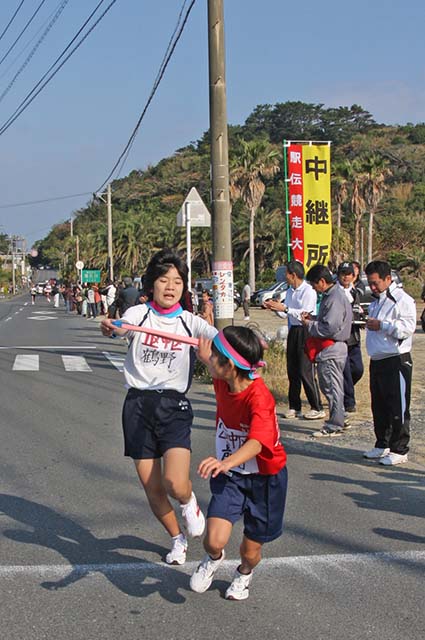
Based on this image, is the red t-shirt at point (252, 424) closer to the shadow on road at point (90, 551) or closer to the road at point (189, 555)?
the road at point (189, 555)

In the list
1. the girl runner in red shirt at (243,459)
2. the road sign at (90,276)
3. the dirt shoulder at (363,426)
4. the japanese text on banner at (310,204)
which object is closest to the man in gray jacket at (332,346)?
the dirt shoulder at (363,426)

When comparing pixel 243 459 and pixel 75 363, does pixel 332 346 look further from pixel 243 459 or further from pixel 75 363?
pixel 75 363

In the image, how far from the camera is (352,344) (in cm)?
1011

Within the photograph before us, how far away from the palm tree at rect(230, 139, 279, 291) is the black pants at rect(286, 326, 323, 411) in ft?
126

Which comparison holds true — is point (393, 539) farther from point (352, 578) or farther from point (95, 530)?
point (95, 530)

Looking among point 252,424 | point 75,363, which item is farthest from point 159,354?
point 75,363

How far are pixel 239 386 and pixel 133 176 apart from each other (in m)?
119

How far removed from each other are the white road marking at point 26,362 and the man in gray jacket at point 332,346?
25.6 feet

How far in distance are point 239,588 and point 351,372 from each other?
257 inches

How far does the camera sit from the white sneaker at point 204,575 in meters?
4.18

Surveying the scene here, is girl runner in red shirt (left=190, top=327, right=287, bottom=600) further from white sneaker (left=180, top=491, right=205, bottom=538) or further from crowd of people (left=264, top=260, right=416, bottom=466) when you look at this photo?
crowd of people (left=264, top=260, right=416, bottom=466)

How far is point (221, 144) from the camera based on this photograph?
39.7 feet

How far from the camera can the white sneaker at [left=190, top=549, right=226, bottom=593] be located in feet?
13.7

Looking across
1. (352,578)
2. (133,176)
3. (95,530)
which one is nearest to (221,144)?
(95,530)
